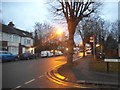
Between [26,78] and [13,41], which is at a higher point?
[13,41]

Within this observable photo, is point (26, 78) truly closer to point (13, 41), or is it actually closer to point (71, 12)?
point (71, 12)

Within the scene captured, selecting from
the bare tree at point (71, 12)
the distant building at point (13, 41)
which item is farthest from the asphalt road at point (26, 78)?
the distant building at point (13, 41)

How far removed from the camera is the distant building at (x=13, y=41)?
59319 millimetres

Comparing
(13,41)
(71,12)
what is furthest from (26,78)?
(13,41)

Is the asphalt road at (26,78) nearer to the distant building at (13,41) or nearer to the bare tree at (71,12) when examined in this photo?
the bare tree at (71,12)

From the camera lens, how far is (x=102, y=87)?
13.2m

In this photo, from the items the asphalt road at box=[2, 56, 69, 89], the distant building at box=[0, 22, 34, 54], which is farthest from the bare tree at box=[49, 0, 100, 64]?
the distant building at box=[0, 22, 34, 54]

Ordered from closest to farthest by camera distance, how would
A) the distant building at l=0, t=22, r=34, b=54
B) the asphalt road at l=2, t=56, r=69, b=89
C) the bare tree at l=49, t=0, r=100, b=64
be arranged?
the asphalt road at l=2, t=56, r=69, b=89 → the bare tree at l=49, t=0, r=100, b=64 → the distant building at l=0, t=22, r=34, b=54

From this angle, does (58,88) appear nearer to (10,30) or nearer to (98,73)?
(98,73)

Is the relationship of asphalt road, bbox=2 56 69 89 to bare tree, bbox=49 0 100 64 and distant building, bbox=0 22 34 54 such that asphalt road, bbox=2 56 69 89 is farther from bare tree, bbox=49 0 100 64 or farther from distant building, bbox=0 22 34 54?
distant building, bbox=0 22 34 54

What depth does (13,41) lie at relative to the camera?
64625 millimetres

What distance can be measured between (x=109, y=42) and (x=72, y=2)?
4312 centimetres

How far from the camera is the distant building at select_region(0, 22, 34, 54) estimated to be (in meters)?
59.3

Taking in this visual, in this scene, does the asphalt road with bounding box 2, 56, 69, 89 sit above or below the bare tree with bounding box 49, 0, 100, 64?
below
